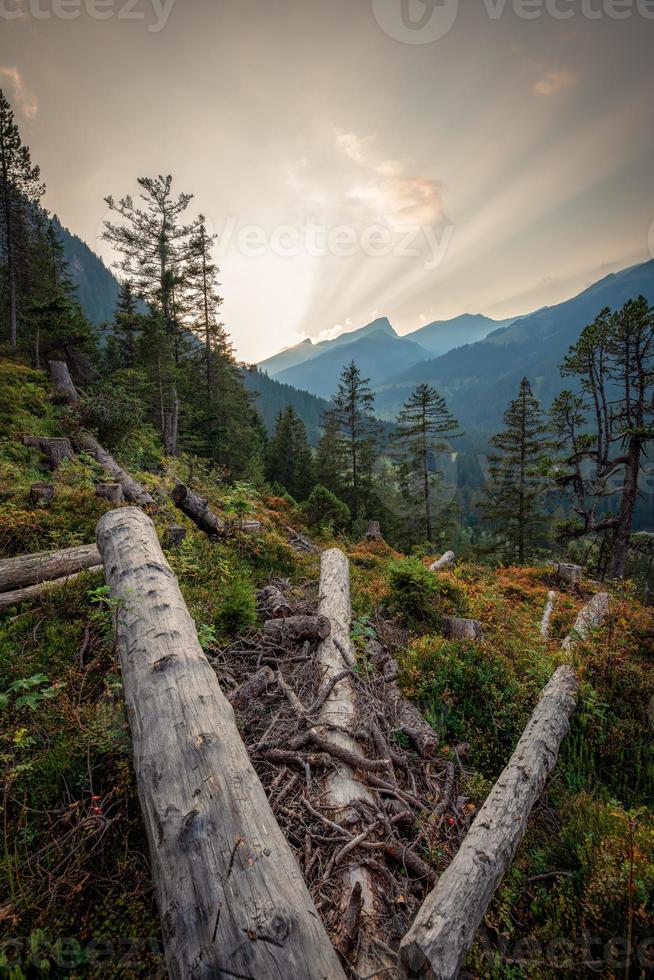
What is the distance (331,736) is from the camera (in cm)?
354

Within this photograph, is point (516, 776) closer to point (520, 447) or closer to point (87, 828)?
point (87, 828)

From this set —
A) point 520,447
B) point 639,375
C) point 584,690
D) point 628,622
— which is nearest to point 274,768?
point 584,690

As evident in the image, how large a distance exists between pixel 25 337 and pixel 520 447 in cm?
3194

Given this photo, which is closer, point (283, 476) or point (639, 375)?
point (639, 375)

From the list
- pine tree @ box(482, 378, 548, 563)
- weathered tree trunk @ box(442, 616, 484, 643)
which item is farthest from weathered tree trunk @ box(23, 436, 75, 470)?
pine tree @ box(482, 378, 548, 563)

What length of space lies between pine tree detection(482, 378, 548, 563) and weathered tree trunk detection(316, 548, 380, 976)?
1846 centimetres

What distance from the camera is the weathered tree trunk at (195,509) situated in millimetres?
7867

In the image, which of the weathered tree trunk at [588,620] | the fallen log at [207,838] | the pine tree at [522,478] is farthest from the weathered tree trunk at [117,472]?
the pine tree at [522,478]

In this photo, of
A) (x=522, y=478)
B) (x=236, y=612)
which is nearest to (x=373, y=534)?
(x=522, y=478)

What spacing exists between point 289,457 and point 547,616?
84.8 ft

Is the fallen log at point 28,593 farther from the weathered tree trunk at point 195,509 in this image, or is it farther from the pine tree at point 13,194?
the pine tree at point 13,194

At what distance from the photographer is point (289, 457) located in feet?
106

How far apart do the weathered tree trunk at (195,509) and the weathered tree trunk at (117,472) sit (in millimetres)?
804

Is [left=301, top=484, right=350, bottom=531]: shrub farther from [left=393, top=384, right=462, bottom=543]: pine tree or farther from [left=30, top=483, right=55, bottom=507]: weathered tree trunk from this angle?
[left=30, top=483, right=55, bottom=507]: weathered tree trunk
